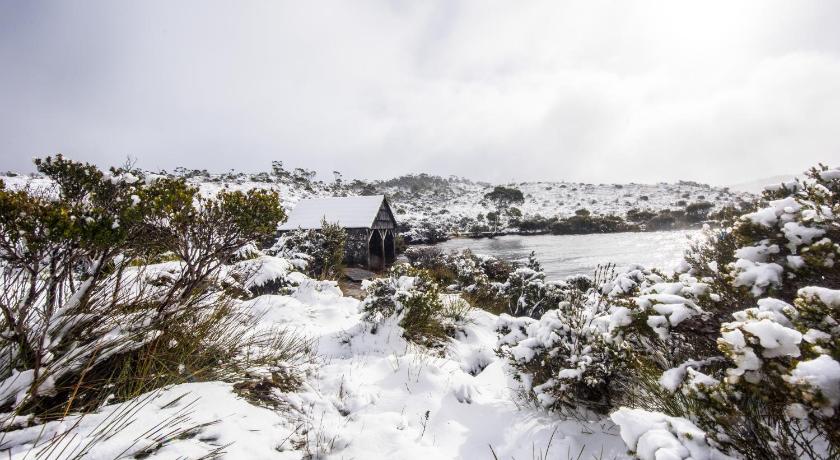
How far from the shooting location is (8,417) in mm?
2080

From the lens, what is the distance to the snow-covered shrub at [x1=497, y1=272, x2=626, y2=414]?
372cm

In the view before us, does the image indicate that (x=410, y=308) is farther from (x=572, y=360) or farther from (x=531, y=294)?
(x=531, y=294)

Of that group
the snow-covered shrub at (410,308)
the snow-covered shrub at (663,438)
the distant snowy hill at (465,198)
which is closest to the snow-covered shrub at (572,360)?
the snow-covered shrub at (663,438)

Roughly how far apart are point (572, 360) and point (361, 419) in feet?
7.64

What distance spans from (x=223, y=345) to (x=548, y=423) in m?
3.62

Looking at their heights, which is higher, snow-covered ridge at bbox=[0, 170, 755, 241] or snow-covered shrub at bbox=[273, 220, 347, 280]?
snow-covered ridge at bbox=[0, 170, 755, 241]

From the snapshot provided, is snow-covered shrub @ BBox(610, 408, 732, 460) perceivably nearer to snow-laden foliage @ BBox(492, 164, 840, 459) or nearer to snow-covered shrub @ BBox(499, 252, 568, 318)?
snow-laden foliage @ BBox(492, 164, 840, 459)

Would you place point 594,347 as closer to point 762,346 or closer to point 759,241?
point 759,241

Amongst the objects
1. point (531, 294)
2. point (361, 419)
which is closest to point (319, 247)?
point (531, 294)

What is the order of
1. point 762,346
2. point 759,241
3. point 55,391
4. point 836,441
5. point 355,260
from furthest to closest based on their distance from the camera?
point 355,260
point 759,241
point 55,391
point 762,346
point 836,441

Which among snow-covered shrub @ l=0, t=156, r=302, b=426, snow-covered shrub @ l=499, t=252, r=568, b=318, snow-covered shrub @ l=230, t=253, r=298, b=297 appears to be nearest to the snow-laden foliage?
snow-covered shrub @ l=0, t=156, r=302, b=426

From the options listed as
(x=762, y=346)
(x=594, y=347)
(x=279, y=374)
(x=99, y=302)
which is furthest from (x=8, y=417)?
(x=594, y=347)

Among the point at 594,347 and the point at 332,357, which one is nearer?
the point at 594,347

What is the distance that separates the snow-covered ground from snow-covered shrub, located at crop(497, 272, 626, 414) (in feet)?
0.79
